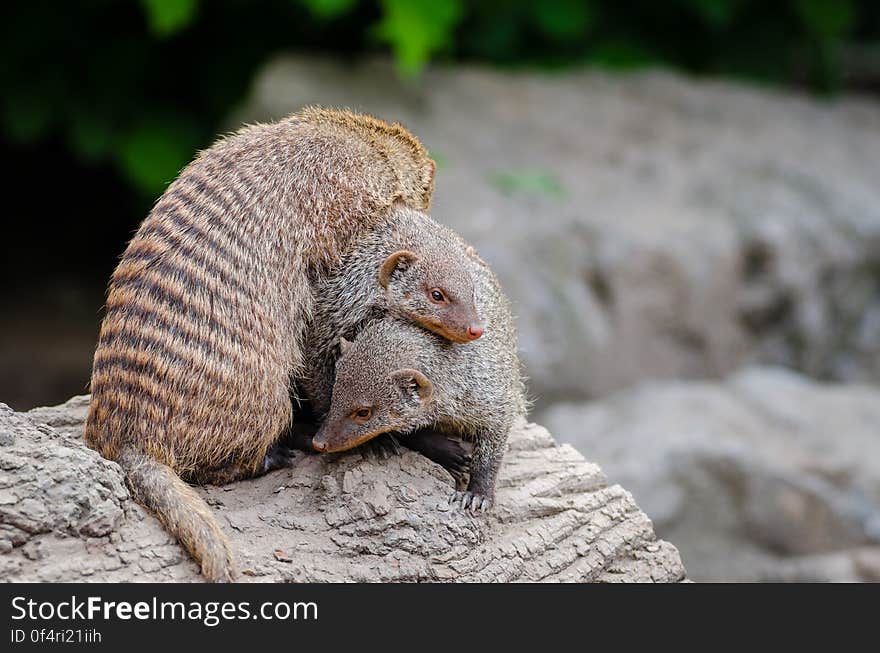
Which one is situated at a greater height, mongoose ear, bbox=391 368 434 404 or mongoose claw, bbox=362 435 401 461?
mongoose ear, bbox=391 368 434 404

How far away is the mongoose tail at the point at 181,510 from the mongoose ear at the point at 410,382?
0.80 m

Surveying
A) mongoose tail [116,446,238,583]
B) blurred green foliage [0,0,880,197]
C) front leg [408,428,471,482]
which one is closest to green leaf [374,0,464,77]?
blurred green foliage [0,0,880,197]

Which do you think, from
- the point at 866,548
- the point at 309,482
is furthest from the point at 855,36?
the point at 309,482

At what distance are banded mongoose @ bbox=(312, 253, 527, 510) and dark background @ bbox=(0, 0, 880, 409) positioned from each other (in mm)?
5711

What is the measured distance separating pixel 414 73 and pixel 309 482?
22.2 ft

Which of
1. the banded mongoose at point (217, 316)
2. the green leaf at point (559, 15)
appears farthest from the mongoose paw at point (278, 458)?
the green leaf at point (559, 15)

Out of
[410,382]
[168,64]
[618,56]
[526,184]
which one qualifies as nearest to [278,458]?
[410,382]

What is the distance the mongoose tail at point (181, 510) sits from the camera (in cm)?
351

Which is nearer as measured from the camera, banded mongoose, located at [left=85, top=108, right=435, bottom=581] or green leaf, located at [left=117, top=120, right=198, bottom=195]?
banded mongoose, located at [left=85, top=108, right=435, bottom=581]

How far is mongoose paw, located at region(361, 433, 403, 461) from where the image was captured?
4.17 meters

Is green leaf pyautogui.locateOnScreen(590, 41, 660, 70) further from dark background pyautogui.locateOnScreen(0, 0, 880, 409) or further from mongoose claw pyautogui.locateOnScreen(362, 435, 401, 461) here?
mongoose claw pyautogui.locateOnScreen(362, 435, 401, 461)

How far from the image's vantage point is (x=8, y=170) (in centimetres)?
1237

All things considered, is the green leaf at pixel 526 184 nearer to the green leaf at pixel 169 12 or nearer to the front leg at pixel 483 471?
the green leaf at pixel 169 12

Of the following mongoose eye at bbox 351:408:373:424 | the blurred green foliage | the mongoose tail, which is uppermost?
the blurred green foliage
